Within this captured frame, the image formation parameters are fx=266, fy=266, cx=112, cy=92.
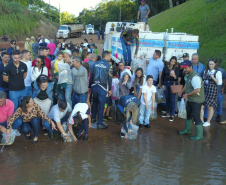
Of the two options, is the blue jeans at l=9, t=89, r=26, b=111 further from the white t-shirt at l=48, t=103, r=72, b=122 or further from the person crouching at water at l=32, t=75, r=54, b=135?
the white t-shirt at l=48, t=103, r=72, b=122

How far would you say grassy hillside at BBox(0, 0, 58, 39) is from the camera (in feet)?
95.3

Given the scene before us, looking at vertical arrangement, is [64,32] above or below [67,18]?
below

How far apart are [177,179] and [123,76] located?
3445mm

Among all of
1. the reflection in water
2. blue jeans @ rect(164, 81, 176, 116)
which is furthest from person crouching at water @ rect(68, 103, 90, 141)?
blue jeans @ rect(164, 81, 176, 116)

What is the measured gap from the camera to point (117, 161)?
496 centimetres

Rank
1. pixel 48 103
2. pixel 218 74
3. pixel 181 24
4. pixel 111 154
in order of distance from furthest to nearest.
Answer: pixel 181 24 < pixel 218 74 < pixel 48 103 < pixel 111 154

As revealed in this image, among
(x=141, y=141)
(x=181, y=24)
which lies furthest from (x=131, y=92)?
(x=181, y=24)

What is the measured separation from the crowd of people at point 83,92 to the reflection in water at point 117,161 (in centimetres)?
39

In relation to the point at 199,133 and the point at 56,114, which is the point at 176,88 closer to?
the point at 199,133

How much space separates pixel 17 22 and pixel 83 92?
2731cm

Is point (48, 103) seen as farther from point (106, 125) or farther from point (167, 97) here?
point (167, 97)

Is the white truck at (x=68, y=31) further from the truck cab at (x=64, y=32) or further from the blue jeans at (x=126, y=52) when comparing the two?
the blue jeans at (x=126, y=52)

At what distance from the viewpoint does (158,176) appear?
4.42 meters

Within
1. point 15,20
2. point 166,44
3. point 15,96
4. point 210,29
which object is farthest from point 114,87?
point 15,20
